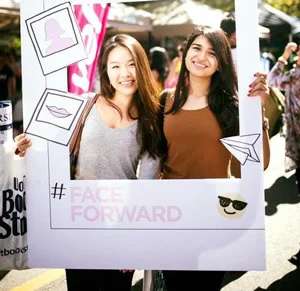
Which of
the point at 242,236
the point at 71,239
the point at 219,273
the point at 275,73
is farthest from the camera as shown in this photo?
the point at 275,73

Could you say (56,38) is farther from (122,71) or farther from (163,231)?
(163,231)

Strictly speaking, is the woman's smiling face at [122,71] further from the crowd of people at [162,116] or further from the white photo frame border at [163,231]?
the white photo frame border at [163,231]

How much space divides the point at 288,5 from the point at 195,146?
51.6ft

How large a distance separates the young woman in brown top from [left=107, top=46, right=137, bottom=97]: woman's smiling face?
14cm

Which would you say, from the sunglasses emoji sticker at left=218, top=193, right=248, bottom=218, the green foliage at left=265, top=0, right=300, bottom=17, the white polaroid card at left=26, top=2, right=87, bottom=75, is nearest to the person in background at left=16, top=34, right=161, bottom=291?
the white polaroid card at left=26, top=2, right=87, bottom=75

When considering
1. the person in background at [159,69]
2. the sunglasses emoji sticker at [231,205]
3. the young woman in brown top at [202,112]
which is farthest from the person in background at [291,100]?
the sunglasses emoji sticker at [231,205]

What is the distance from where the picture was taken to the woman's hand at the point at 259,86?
5.65ft

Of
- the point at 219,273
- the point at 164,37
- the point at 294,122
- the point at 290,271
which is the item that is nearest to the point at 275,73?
the point at 294,122

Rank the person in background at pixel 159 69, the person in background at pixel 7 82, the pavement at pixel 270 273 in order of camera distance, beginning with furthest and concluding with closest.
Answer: the person in background at pixel 7 82
the pavement at pixel 270 273
the person in background at pixel 159 69

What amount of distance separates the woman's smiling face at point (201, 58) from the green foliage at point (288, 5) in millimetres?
14833

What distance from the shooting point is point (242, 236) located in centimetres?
177

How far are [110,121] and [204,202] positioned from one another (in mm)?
418

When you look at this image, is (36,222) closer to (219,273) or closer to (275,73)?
(219,273)

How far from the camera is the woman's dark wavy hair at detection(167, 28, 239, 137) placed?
5.80 ft
